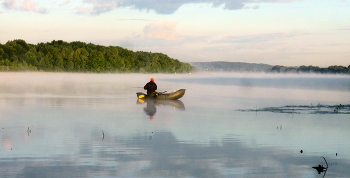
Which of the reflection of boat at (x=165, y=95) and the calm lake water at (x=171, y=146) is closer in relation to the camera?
the calm lake water at (x=171, y=146)

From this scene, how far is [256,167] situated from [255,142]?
13.5 ft

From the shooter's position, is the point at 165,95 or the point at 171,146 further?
the point at 165,95

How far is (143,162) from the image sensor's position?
1266 cm

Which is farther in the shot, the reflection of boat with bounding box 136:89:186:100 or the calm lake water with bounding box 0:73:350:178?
the reflection of boat with bounding box 136:89:186:100

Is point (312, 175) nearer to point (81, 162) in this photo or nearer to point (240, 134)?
point (81, 162)

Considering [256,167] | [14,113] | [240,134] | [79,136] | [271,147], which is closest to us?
[256,167]

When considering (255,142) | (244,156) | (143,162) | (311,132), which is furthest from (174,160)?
(311,132)

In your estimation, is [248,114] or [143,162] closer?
[143,162]

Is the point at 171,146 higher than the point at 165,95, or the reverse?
the point at 165,95

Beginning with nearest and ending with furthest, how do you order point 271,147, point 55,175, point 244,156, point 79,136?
point 55,175
point 244,156
point 271,147
point 79,136

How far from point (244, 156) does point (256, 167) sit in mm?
1412

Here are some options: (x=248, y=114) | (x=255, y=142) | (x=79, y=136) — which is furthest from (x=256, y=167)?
(x=248, y=114)

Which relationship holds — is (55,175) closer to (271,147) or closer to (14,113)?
(271,147)

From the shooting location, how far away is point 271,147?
15.4 metres
